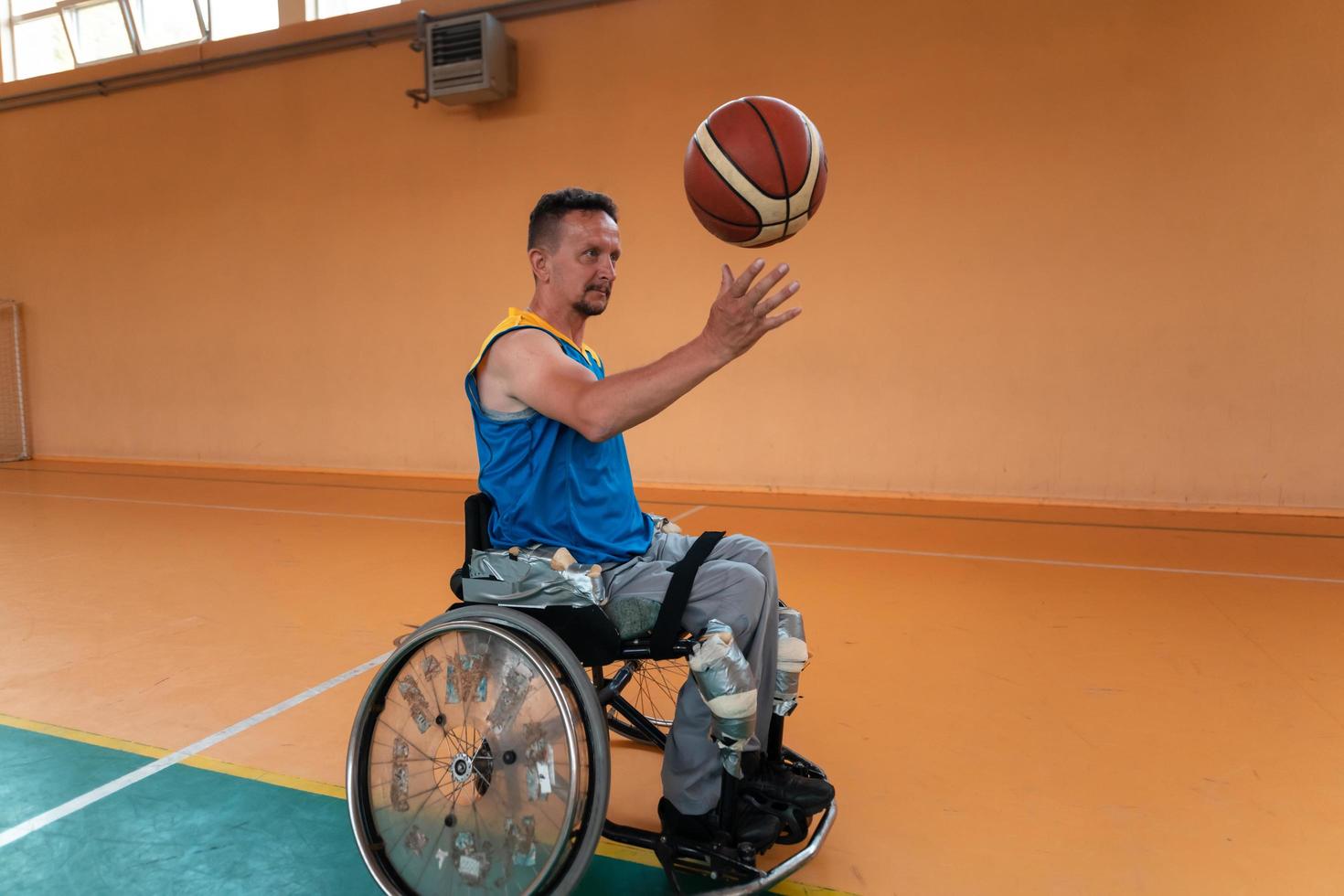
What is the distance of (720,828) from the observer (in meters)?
1.54

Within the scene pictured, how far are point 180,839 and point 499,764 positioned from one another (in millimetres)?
795

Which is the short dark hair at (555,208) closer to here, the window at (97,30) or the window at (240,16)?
the window at (240,16)

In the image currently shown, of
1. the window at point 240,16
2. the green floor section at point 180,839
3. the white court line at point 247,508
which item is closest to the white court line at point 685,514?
the white court line at point 247,508

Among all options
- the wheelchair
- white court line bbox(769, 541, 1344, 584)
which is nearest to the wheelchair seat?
the wheelchair

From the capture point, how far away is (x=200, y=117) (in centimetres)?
761

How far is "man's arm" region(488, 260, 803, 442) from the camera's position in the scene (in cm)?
134

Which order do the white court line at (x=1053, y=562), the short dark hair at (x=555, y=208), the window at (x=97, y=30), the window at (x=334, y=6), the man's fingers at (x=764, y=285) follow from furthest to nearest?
the window at (x=97, y=30), the window at (x=334, y=6), the white court line at (x=1053, y=562), the short dark hair at (x=555, y=208), the man's fingers at (x=764, y=285)

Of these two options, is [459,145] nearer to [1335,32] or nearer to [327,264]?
[327,264]

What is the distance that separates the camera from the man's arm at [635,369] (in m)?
1.34

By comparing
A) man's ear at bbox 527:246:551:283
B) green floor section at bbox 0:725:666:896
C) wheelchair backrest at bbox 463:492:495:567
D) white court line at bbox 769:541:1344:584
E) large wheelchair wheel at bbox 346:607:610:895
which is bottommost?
white court line at bbox 769:541:1344:584

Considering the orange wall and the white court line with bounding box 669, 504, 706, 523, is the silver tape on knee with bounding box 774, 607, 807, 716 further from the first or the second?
the orange wall

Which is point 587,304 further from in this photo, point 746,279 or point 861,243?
point 861,243

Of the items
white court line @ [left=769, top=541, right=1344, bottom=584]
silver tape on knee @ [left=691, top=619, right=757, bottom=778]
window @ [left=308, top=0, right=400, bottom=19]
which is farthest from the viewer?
window @ [left=308, top=0, right=400, bottom=19]

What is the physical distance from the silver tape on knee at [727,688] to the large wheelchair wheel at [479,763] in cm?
18
